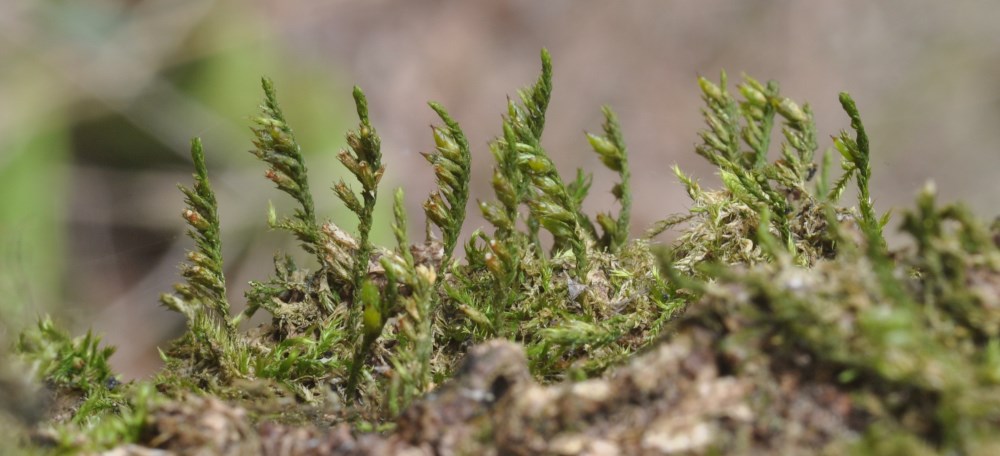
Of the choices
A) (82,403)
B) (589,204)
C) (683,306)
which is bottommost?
(82,403)

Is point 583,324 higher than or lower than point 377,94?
lower

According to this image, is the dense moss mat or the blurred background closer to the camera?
the dense moss mat

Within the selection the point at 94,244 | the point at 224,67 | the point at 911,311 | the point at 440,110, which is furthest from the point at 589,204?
the point at 911,311

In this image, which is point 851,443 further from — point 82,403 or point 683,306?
point 82,403

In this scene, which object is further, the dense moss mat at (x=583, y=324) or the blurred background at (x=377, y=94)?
the blurred background at (x=377, y=94)

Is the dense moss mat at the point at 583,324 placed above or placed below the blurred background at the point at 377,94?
below
